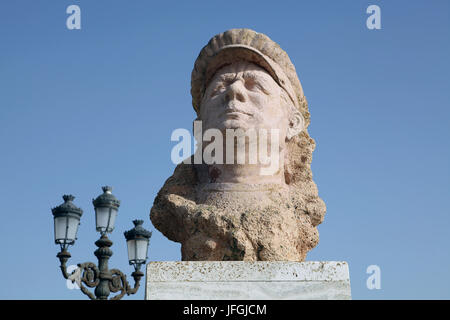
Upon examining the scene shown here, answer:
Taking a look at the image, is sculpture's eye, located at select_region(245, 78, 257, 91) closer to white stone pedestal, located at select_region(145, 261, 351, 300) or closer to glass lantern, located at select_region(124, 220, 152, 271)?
white stone pedestal, located at select_region(145, 261, 351, 300)

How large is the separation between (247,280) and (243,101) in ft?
6.28

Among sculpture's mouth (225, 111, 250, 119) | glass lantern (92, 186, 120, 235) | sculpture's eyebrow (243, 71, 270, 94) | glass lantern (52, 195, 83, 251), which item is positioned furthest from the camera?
glass lantern (92, 186, 120, 235)

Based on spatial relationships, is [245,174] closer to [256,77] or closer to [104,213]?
[256,77]

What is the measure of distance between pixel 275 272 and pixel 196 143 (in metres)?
2.06

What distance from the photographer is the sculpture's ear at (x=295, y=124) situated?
629 cm

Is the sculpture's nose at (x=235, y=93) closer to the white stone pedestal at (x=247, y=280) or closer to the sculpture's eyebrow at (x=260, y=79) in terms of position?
the sculpture's eyebrow at (x=260, y=79)

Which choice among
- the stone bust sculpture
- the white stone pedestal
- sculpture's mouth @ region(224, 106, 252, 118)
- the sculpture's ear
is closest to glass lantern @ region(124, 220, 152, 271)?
the stone bust sculpture

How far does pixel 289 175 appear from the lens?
20.6 feet

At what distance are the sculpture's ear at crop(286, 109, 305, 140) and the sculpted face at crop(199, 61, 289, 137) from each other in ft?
0.28

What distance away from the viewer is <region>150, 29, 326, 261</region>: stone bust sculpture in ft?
17.6

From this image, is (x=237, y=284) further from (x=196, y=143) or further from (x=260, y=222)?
(x=196, y=143)

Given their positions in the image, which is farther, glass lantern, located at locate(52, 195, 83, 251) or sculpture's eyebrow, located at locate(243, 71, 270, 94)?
glass lantern, located at locate(52, 195, 83, 251)

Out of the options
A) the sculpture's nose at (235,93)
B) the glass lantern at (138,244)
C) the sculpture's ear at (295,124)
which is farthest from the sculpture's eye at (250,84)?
the glass lantern at (138,244)

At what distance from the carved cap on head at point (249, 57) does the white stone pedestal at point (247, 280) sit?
7.08 feet
